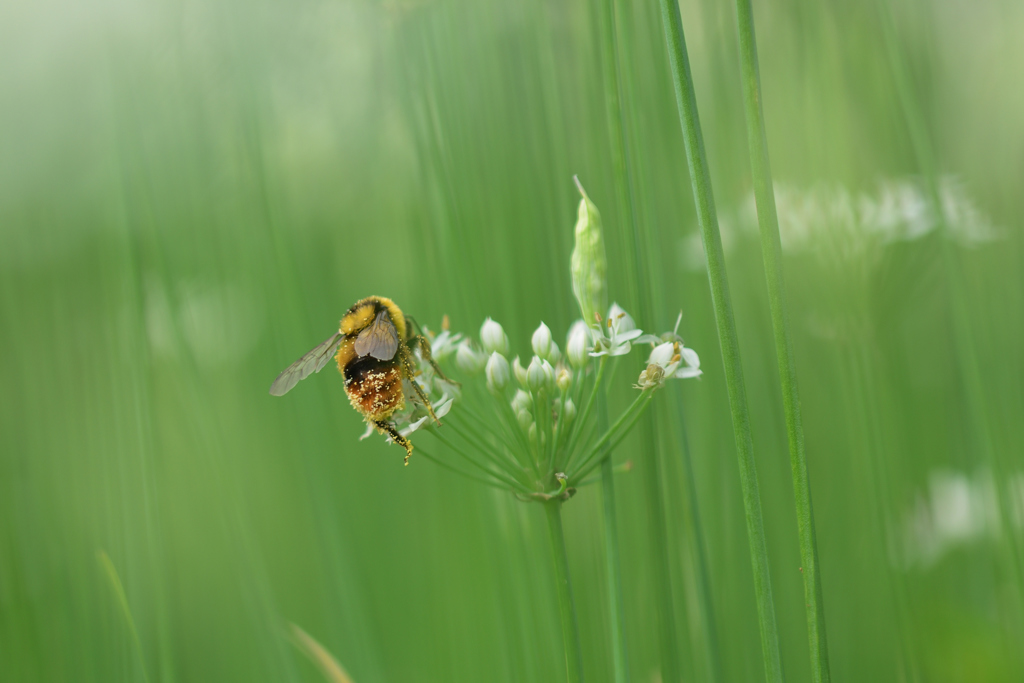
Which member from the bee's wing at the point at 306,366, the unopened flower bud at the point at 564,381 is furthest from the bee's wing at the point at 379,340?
the unopened flower bud at the point at 564,381

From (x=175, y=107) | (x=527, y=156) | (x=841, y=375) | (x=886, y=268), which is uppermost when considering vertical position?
(x=175, y=107)

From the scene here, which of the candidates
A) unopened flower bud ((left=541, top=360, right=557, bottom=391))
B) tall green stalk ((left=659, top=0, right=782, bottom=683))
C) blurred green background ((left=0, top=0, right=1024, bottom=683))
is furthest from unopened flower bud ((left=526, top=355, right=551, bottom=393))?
tall green stalk ((left=659, top=0, right=782, bottom=683))

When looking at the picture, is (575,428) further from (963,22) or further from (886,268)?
(963,22)

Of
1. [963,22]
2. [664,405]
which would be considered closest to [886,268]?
[963,22]

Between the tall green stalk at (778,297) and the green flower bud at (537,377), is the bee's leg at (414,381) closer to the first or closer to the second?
the green flower bud at (537,377)

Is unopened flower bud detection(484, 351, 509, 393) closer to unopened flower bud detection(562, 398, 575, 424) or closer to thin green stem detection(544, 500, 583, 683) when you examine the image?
unopened flower bud detection(562, 398, 575, 424)

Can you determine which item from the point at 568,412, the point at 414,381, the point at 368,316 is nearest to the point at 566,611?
the point at 568,412
